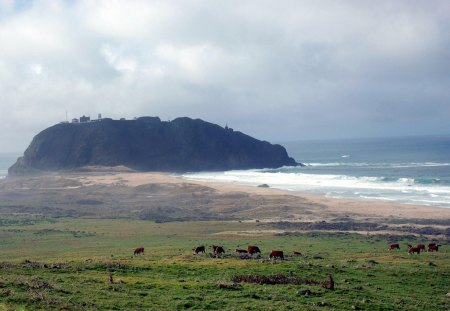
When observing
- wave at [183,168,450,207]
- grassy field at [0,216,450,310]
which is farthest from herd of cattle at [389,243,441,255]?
wave at [183,168,450,207]

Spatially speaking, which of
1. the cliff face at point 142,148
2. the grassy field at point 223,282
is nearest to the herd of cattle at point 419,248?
the grassy field at point 223,282

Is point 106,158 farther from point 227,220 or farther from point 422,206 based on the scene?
point 422,206

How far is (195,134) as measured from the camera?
19262cm

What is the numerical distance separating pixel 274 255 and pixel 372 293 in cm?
1110

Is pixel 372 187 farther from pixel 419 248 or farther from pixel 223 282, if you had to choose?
pixel 223 282

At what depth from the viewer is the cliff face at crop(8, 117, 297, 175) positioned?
17388 cm

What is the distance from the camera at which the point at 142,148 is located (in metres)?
183

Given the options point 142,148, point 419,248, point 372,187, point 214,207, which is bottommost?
point 214,207

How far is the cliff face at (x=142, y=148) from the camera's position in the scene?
17388 centimetres

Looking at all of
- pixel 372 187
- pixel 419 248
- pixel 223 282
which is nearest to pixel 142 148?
pixel 372 187

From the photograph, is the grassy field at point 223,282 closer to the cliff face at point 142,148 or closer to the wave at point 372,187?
the wave at point 372,187

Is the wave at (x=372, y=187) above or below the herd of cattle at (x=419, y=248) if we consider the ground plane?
above

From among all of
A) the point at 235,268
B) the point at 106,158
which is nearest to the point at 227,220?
the point at 235,268

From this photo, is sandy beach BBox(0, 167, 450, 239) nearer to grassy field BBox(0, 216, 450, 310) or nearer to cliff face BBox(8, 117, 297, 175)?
grassy field BBox(0, 216, 450, 310)
